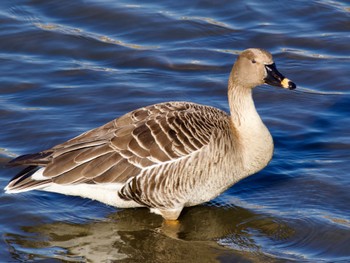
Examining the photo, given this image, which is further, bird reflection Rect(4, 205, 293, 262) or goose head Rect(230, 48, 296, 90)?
goose head Rect(230, 48, 296, 90)

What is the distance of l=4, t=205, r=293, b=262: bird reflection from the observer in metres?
8.52

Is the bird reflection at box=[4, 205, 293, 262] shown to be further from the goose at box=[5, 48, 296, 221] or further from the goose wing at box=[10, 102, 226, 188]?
the goose wing at box=[10, 102, 226, 188]

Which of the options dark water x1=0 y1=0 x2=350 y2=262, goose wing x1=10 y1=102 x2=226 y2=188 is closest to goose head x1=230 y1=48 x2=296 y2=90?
goose wing x1=10 y1=102 x2=226 y2=188

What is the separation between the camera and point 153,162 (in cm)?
884

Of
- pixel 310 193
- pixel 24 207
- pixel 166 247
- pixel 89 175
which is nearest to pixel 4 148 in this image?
pixel 24 207

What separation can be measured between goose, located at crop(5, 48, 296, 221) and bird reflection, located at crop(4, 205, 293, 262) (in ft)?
0.91

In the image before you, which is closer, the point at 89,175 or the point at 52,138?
the point at 89,175

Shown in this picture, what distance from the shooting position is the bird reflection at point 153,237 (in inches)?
336

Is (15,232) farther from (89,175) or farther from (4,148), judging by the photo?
(4,148)

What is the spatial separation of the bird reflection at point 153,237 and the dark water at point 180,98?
0.06 feet

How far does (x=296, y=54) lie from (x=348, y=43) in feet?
3.05

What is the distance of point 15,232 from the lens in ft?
29.1

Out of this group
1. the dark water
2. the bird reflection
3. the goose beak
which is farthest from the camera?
the goose beak

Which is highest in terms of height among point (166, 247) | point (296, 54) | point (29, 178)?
point (296, 54)
